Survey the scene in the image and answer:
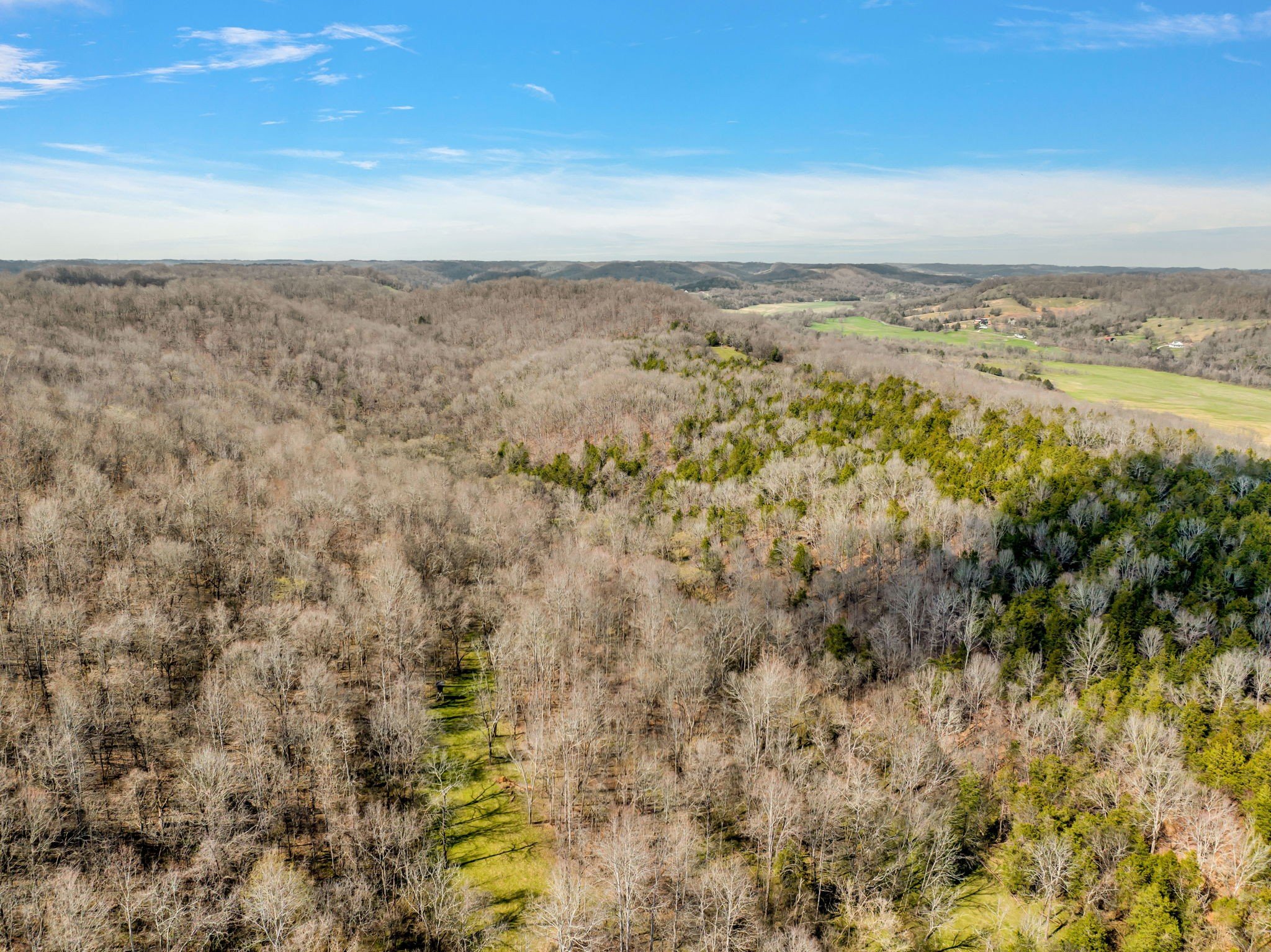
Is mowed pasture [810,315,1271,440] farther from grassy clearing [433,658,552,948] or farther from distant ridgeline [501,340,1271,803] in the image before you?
grassy clearing [433,658,552,948]

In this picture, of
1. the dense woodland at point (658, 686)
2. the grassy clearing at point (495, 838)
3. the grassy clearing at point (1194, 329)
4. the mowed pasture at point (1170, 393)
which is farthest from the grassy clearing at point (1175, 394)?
the grassy clearing at point (495, 838)

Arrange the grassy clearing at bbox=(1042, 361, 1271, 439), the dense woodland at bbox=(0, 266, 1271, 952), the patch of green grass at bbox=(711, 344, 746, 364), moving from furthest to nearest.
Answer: the patch of green grass at bbox=(711, 344, 746, 364)
the grassy clearing at bbox=(1042, 361, 1271, 439)
the dense woodland at bbox=(0, 266, 1271, 952)

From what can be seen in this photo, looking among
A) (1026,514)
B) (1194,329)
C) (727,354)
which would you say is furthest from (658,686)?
(1194,329)

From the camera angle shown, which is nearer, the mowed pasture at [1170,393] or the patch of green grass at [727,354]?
the mowed pasture at [1170,393]

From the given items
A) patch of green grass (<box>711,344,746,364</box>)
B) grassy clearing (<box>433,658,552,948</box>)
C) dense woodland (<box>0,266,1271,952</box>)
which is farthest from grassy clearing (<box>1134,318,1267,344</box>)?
grassy clearing (<box>433,658,552,948</box>)

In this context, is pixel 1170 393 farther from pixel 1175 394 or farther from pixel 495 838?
pixel 495 838

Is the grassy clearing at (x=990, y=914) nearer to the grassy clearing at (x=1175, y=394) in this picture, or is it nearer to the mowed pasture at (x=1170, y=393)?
the mowed pasture at (x=1170, y=393)

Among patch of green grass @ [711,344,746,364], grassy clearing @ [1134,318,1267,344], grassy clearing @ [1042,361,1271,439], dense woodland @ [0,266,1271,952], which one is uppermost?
grassy clearing @ [1134,318,1267,344]
